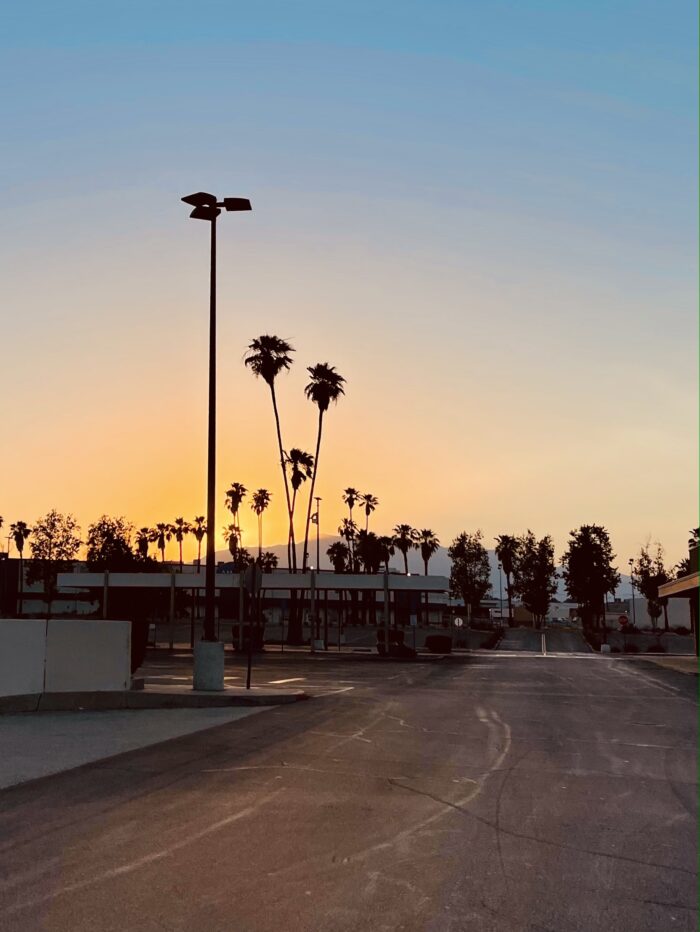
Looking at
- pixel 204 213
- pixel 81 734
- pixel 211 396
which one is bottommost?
pixel 81 734

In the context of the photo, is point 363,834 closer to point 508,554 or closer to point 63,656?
point 63,656

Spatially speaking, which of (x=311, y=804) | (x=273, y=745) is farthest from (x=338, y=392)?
(x=311, y=804)

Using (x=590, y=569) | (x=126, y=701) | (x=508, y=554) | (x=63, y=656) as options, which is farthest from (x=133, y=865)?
(x=508, y=554)

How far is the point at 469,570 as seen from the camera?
421ft

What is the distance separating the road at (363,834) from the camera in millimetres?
5953

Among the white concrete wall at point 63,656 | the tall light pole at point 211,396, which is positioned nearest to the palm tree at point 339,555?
the tall light pole at point 211,396

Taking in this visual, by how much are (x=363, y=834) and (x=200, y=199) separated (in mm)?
16693

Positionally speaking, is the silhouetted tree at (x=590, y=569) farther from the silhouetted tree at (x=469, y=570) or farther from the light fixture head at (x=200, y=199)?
the light fixture head at (x=200, y=199)

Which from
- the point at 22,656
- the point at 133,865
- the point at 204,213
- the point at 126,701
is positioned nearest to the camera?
the point at 133,865

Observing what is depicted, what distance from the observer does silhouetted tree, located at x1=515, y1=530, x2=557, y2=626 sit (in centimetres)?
12600

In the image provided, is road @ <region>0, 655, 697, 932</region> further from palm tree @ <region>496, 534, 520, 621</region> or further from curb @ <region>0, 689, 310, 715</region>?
palm tree @ <region>496, 534, 520, 621</region>

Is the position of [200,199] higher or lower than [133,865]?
higher

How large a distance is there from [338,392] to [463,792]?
2331 inches

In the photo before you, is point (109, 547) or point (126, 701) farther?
point (109, 547)
